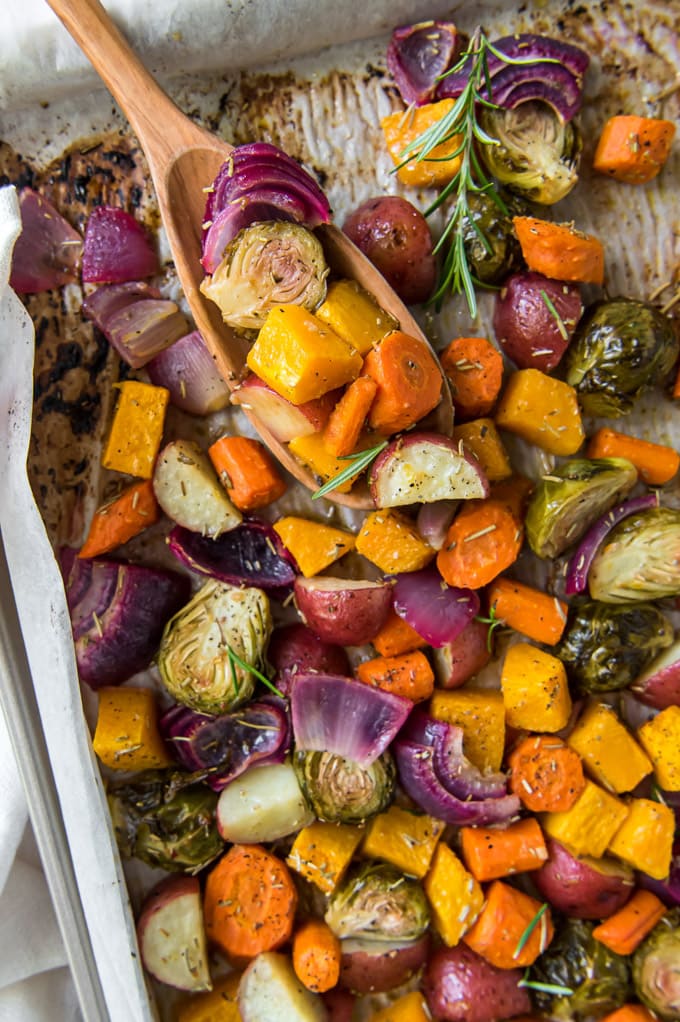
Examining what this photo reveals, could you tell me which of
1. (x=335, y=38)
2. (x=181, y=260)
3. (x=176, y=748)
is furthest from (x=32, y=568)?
(x=335, y=38)

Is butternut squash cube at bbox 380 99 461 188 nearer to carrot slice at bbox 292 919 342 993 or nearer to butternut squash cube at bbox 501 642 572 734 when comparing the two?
butternut squash cube at bbox 501 642 572 734

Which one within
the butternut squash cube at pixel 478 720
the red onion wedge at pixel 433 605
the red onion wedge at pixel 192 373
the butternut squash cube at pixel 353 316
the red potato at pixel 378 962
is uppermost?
the butternut squash cube at pixel 353 316

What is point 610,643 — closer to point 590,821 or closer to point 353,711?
point 590,821

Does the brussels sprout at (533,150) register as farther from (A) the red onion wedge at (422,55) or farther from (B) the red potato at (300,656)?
(B) the red potato at (300,656)

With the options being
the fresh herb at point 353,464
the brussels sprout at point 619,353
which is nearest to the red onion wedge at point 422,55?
Result: the brussels sprout at point 619,353

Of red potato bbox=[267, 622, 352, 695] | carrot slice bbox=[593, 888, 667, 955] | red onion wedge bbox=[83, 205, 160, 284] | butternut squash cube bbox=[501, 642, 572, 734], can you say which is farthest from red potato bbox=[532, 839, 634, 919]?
red onion wedge bbox=[83, 205, 160, 284]

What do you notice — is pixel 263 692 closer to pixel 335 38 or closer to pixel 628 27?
pixel 335 38
